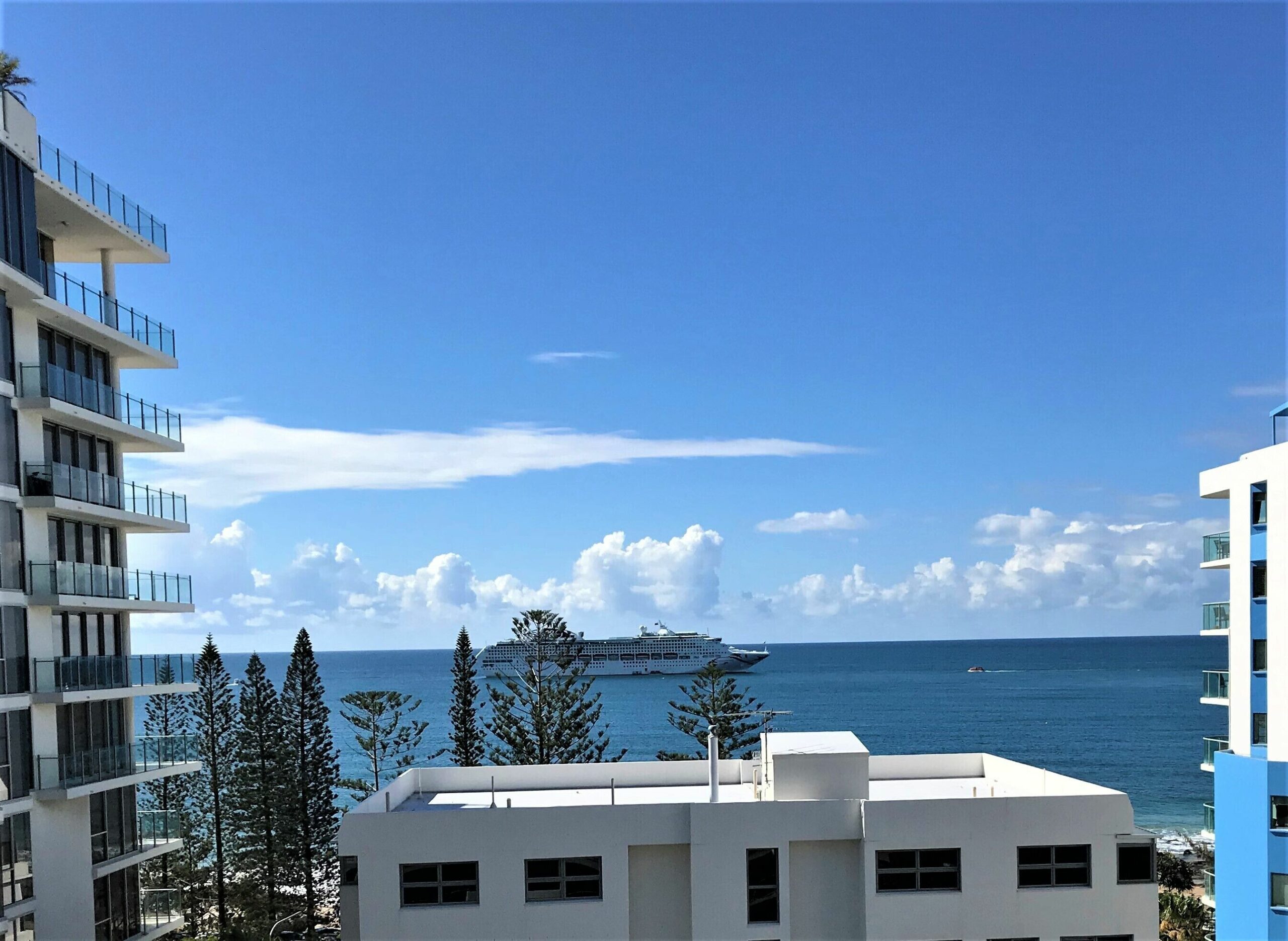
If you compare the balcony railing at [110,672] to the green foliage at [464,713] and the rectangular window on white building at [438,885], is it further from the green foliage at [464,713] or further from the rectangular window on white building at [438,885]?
the green foliage at [464,713]

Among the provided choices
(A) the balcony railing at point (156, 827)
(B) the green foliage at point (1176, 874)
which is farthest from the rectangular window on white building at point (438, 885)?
(B) the green foliage at point (1176, 874)

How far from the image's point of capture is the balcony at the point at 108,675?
18078 mm

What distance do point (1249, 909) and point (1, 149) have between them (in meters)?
22.7

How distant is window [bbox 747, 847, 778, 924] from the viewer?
54.0 feet

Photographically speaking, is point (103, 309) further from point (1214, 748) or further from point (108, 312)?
point (1214, 748)

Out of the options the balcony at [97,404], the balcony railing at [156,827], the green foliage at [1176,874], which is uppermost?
the balcony at [97,404]

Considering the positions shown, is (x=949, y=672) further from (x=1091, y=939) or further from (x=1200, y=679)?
(x=1091, y=939)

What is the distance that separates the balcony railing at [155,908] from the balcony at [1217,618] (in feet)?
63.5

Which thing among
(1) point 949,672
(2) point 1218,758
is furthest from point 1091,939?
(1) point 949,672

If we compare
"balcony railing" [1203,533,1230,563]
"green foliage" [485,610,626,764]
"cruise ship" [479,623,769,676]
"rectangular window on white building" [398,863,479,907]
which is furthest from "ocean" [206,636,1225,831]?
"rectangular window on white building" [398,863,479,907]

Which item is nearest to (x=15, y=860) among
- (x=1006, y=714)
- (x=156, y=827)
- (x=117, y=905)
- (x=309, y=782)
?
(x=117, y=905)

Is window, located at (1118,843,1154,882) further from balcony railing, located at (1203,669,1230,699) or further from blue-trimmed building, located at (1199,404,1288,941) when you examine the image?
balcony railing, located at (1203,669,1230,699)

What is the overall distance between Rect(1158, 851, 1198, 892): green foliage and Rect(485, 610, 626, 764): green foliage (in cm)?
1778

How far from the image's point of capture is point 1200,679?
121625 millimetres
